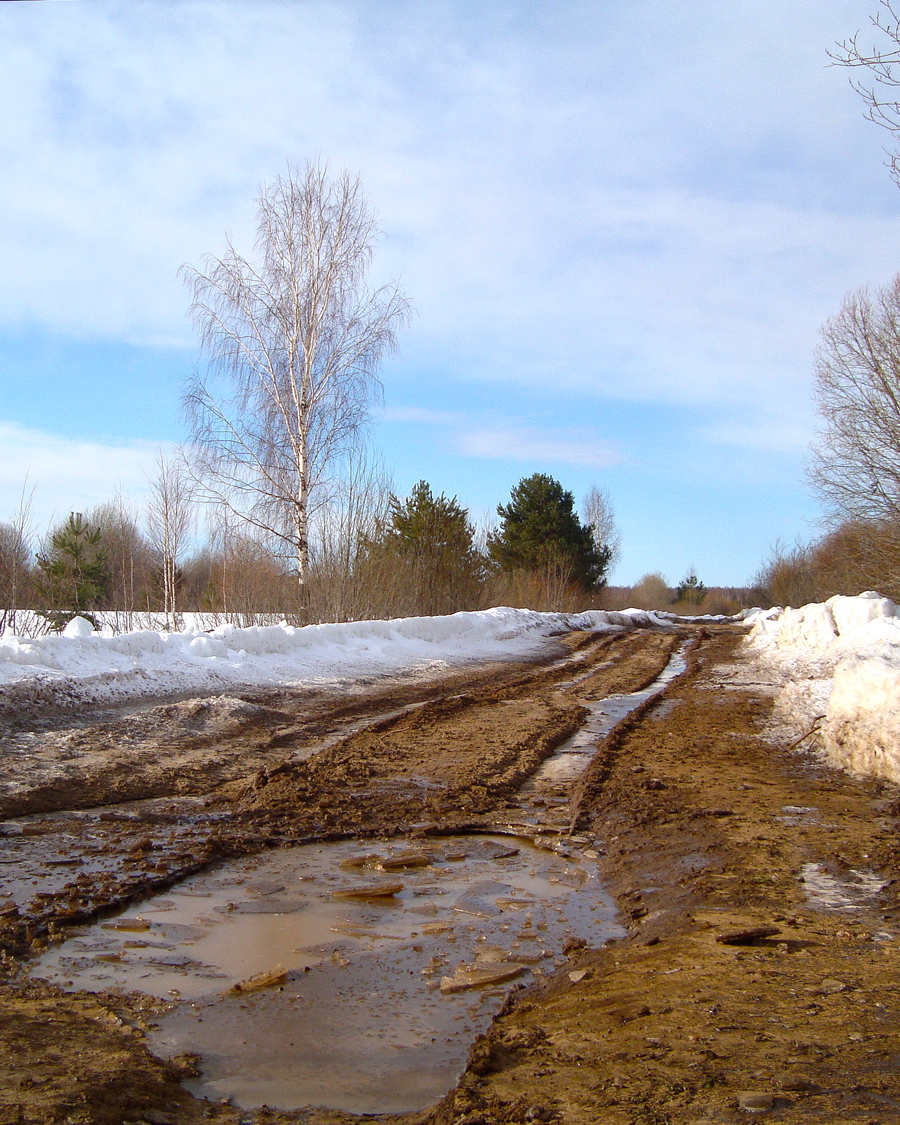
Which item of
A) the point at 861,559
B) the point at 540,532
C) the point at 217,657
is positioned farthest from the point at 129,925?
the point at 540,532

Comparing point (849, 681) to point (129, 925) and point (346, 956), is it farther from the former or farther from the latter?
point (129, 925)

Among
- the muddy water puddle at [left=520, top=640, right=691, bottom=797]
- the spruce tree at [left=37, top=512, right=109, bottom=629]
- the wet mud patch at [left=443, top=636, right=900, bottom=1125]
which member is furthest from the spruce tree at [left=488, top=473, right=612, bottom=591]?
the wet mud patch at [left=443, top=636, right=900, bottom=1125]

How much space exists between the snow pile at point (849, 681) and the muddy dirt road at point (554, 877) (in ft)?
1.11

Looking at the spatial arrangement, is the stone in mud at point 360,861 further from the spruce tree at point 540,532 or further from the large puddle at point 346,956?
the spruce tree at point 540,532

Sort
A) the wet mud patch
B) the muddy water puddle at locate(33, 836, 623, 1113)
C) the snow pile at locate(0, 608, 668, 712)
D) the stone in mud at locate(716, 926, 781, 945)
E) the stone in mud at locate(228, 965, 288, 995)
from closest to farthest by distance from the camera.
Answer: the wet mud patch → the muddy water puddle at locate(33, 836, 623, 1113) → the stone in mud at locate(228, 965, 288, 995) → the stone in mud at locate(716, 926, 781, 945) → the snow pile at locate(0, 608, 668, 712)

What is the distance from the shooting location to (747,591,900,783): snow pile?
22.2ft

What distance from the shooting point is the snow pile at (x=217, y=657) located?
8.54m

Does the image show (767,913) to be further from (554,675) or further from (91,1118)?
(554,675)

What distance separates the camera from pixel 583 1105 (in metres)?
2.23

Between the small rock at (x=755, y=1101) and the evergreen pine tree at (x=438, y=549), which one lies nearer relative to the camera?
the small rock at (x=755, y=1101)

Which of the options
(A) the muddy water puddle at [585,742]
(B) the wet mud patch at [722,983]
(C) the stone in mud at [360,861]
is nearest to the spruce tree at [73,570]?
(A) the muddy water puddle at [585,742]

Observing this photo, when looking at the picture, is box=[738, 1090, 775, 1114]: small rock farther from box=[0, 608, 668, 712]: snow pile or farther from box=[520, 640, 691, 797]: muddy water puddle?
box=[0, 608, 668, 712]: snow pile

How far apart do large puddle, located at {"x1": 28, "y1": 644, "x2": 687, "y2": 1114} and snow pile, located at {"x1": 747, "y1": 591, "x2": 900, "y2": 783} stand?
3111 mm

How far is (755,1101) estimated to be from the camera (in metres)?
2.19
